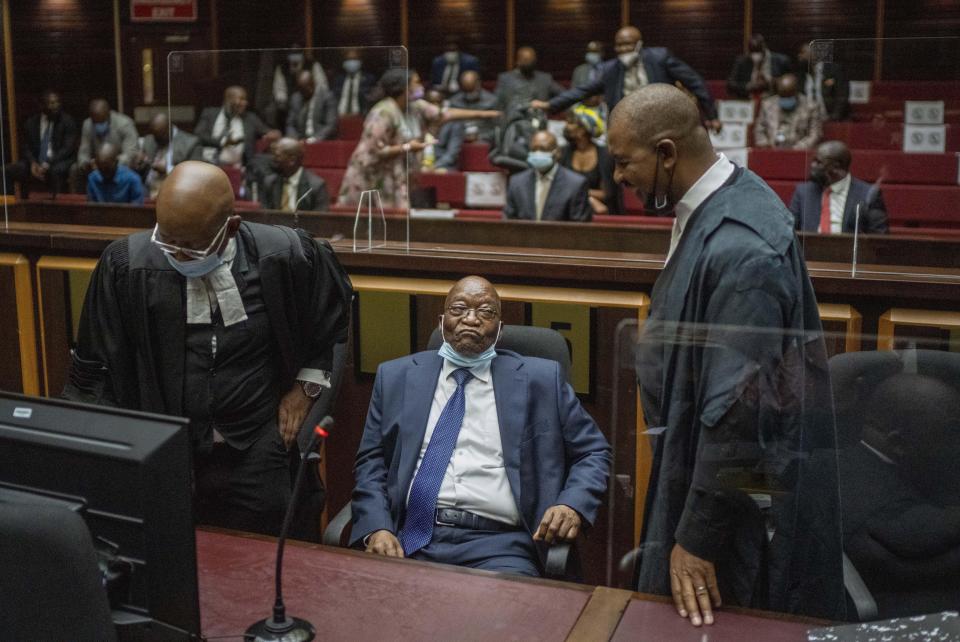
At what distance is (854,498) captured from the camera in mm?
1814

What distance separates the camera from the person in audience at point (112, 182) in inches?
236

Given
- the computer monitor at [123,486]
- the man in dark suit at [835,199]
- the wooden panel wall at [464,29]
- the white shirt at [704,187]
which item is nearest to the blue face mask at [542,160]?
the man in dark suit at [835,199]

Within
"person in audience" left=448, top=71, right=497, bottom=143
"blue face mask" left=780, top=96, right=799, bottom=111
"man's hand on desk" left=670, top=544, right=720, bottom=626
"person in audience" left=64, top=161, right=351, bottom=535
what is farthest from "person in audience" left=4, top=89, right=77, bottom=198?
"man's hand on desk" left=670, top=544, right=720, bottom=626

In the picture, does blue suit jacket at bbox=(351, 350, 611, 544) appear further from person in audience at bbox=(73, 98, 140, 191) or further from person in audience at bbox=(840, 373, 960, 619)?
person in audience at bbox=(73, 98, 140, 191)

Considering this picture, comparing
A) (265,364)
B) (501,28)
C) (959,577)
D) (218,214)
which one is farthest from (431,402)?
(501,28)

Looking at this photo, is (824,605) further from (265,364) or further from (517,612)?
(265,364)

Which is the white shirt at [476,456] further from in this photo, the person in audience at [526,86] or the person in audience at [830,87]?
the person in audience at [526,86]

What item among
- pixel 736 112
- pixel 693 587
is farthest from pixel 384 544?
pixel 736 112

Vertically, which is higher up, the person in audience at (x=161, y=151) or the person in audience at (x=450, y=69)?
the person in audience at (x=450, y=69)

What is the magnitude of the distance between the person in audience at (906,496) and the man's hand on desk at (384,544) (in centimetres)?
99

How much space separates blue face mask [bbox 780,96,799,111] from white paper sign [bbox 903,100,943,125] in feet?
9.13

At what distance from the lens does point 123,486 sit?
Answer: 51.9 inches

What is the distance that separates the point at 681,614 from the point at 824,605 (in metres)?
0.29

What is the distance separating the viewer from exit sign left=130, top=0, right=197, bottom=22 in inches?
404
